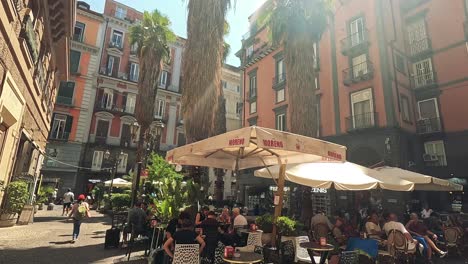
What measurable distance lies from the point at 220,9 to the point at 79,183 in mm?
28144

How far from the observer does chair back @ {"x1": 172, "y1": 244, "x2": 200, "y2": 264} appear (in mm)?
4590

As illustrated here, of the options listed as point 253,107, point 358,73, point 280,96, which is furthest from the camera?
point 253,107

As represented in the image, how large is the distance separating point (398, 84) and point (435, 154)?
17.7 feet

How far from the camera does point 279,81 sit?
84.3 feet

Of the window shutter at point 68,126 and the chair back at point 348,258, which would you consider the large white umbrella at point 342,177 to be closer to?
the chair back at point 348,258

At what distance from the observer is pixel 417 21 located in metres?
20.8

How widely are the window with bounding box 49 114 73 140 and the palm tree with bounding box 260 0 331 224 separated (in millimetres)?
27306

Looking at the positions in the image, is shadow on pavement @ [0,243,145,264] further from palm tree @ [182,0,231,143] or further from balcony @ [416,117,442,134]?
balcony @ [416,117,442,134]

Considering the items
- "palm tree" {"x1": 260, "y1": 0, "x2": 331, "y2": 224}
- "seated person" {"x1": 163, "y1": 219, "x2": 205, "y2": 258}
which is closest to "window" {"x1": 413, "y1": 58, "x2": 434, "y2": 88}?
"palm tree" {"x1": 260, "y1": 0, "x2": 331, "y2": 224}

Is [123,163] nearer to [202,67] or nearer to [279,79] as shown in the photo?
[279,79]

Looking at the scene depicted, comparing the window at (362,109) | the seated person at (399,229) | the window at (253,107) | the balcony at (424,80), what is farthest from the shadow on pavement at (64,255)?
the window at (253,107)

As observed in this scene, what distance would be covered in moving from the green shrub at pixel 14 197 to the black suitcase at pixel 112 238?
5.12 meters

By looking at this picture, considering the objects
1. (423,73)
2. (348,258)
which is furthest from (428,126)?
(348,258)

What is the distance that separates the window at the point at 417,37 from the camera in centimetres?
2019
